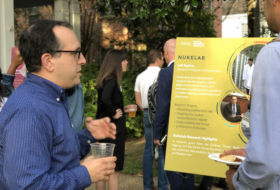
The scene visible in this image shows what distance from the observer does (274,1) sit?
145cm

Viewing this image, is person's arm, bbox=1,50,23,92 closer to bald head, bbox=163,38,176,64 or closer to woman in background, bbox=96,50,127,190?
woman in background, bbox=96,50,127,190

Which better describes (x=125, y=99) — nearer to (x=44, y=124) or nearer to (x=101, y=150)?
(x=101, y=150)

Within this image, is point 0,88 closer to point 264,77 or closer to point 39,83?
point 39,83

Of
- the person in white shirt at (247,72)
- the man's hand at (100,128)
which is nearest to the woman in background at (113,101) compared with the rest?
the person in white shirt at (247,72)

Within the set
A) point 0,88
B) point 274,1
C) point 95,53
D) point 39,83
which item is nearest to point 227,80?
point 274,1

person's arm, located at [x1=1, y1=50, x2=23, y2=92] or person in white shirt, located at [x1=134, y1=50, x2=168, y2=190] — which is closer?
person's arm, located at [x1=1, y1=50, x2=23, y2=92]

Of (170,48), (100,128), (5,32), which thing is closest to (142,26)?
(5,32)

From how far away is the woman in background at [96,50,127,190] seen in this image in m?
4.04

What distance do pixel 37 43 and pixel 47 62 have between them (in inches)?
4.3

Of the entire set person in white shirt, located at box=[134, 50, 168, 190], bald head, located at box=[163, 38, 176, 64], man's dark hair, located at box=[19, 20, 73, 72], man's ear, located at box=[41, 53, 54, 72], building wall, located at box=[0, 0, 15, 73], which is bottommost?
person in white shirt, located at box=[134, 50, 168, 190]

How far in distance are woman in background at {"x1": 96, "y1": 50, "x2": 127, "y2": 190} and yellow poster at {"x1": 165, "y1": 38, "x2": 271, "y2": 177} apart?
1.02m

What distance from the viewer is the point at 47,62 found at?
5.10 ft

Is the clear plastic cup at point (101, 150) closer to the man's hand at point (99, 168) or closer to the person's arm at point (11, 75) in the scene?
the man's hand at point (99, 168)

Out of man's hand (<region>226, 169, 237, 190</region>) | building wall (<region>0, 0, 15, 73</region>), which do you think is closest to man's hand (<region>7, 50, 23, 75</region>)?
man's hand (<region>226, 169, 237, 190</region>)
